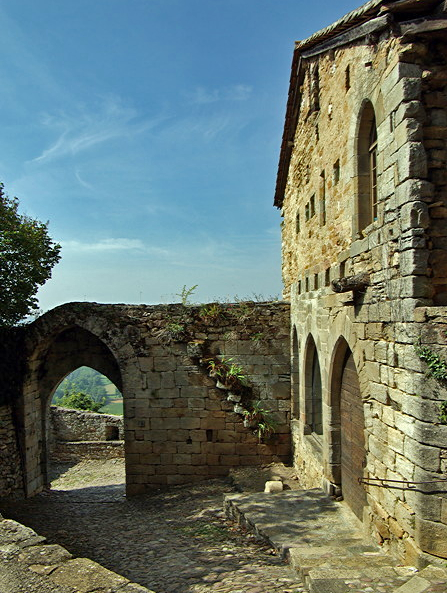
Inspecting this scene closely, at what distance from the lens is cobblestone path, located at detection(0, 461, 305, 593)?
4906 mm

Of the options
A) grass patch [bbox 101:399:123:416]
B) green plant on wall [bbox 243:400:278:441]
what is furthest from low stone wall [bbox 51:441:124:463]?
grass patch [bbox 101:399:123:416]

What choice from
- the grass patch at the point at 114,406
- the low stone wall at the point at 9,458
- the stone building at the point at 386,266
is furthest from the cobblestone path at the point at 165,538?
the grass patch at the point at 114,406

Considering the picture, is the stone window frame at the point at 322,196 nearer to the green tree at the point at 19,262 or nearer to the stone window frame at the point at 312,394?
the stone window frame at the point at 312,394

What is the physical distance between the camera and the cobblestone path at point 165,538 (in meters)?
4.91

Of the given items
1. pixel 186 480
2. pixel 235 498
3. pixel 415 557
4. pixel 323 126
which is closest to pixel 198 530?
pixel 235 498

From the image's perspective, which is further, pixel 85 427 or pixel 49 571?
pixel 85 427

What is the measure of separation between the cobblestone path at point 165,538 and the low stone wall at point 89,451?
3.73 meters

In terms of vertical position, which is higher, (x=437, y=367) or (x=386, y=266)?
(x=386, y=266)

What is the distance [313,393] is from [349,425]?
2.63 meters

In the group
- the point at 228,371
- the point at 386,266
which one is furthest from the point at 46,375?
the point at 386,266

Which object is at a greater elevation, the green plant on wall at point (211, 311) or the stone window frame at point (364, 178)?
the stone window frame at point (364, 178)

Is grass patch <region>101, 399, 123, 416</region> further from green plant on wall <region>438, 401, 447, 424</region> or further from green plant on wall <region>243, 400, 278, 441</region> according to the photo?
green plant on wall <region>438, 401, 447, 424</region>

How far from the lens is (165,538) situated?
6.93 metres

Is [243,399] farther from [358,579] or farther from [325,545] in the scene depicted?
[358,579]
